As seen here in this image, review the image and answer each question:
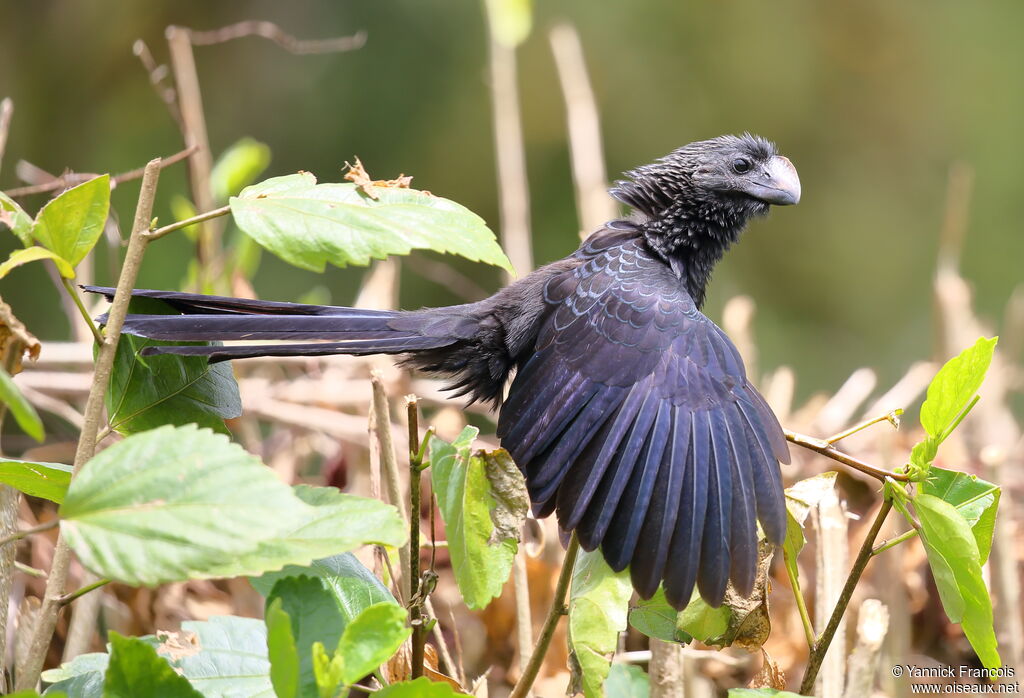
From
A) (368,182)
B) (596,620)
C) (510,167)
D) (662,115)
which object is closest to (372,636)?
(596,620)

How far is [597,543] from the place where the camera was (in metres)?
1.11

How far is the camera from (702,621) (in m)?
1.07

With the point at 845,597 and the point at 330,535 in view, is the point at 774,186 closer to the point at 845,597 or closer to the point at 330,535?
the point at 845,597

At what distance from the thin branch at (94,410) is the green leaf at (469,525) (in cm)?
31

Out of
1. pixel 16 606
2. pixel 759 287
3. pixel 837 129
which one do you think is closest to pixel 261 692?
pixel 16 606

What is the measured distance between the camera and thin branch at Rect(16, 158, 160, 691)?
0.87 m

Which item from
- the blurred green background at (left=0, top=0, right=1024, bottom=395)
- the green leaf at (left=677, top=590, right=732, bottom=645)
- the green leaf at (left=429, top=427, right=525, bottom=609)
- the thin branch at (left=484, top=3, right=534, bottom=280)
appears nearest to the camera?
the green leaf at (left=429, top=427, right=525, bottom=609)

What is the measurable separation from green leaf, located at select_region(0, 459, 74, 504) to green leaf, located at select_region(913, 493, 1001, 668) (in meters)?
0.81

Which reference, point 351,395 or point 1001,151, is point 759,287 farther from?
point 351,395

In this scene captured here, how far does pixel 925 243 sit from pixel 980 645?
21.8ft

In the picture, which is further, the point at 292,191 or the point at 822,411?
the point at 822,411

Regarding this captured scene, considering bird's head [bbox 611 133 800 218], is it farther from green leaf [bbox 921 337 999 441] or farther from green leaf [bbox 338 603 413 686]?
green leaf [bbox 338 603 413 686]

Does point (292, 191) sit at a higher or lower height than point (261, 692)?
higher

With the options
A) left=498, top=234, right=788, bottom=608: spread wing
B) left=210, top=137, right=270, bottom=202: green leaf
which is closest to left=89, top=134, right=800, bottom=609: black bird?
left=498, top=234, right=788, bottom=608: spread wing
